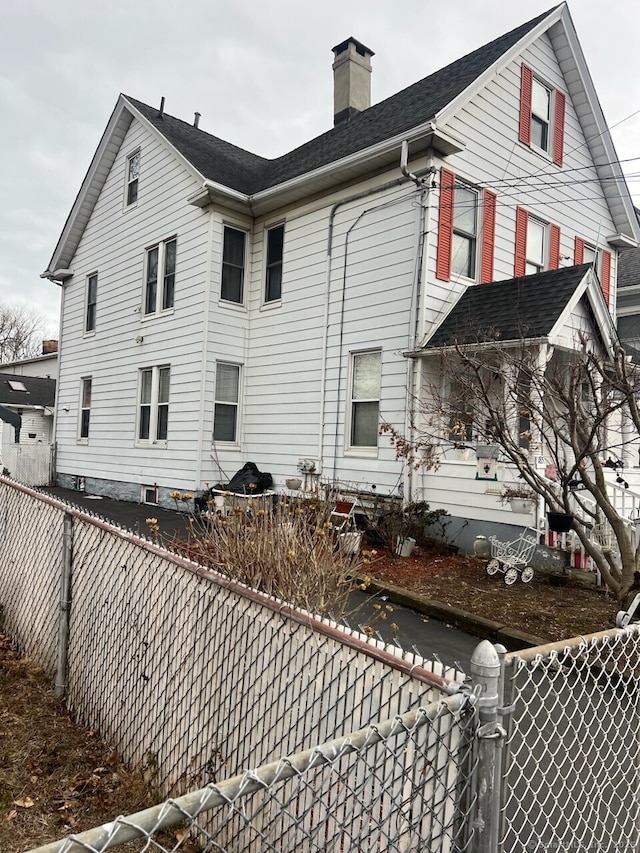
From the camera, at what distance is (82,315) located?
1766 cm

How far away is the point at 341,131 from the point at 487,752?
14.1 m

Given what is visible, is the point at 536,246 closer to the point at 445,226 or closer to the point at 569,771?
the point at 445,226

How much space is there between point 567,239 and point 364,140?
5.29 m

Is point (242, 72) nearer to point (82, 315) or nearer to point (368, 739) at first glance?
point (82, 315)

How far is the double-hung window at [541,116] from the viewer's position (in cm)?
1211

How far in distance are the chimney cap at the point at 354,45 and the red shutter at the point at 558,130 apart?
4.87 meters

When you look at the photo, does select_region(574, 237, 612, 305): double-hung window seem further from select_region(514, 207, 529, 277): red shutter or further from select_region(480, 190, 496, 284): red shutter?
select_region(480, 190, 496, 284): red shutter

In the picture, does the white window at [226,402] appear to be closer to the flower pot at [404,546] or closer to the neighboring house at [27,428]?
the flower pot at [404,546]

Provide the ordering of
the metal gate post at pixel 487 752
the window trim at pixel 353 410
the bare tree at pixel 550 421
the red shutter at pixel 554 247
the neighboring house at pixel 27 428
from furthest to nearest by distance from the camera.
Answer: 1. the neighboring house at pixel 27 428
2. the red shutter at pixel 554 247
3. the window trim at pixel 353 410
4. the bare tree at pixel 550 421
5. the metal gate post at pixel 487 752

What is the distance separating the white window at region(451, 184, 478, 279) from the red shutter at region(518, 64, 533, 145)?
2.34m

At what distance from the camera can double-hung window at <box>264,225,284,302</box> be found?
13.0 metres

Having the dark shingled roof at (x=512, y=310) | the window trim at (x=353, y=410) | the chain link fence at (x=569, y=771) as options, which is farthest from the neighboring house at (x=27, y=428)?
the chain link fence at (x=569, y=771)

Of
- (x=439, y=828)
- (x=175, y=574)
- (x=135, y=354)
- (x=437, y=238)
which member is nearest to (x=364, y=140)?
(x=437, y=238)

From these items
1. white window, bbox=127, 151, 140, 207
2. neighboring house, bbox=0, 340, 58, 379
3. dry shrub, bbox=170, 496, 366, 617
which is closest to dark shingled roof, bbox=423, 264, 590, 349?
dry shrub, bbox=170, 496, 366, 617
